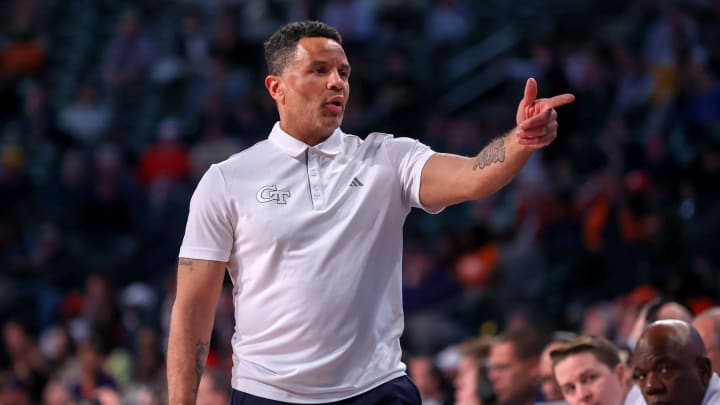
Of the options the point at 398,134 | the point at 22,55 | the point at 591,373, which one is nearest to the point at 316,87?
the point at 591,373

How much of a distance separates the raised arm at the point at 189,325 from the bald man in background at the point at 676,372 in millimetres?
1531

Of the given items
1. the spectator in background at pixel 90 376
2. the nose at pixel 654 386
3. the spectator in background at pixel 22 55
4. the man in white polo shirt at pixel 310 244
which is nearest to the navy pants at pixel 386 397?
the man in white polo shirt at pixel 310 244

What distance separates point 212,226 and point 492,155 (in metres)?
0.99

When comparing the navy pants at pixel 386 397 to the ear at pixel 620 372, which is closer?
the navy pants at pixel 386 397

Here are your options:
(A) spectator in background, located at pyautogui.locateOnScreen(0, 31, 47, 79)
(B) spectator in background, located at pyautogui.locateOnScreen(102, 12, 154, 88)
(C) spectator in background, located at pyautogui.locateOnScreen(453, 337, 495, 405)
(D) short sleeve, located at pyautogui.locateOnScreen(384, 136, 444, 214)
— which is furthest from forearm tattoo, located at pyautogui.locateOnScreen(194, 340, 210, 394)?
(A) spectator in background, located at pyautogui.locateOnScreen(0, 31, 47, 79)

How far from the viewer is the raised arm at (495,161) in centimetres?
363

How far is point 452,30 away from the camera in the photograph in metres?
14.8

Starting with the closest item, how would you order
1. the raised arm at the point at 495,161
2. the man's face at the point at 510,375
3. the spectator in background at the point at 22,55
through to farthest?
the raised arm at the point at 495,161 → the man's face at the point at 510,375 → the spectator in background at the point at 22,55

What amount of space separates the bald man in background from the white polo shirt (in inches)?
36.5

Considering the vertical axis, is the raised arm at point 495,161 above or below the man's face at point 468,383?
above

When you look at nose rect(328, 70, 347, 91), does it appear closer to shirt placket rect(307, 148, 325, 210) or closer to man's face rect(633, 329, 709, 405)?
shirt placket rect(307, 148, 325, 210)

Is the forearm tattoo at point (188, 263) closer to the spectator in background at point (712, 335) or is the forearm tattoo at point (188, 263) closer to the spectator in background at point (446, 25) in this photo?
the spectator in background at point (712, 335)

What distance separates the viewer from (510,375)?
6.25 metres

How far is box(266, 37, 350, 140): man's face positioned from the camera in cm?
421
